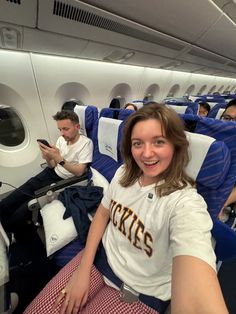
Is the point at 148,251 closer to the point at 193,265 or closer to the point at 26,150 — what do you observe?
the point at 193,265

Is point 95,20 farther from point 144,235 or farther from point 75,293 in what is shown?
point 75,293

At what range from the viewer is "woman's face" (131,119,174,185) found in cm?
89

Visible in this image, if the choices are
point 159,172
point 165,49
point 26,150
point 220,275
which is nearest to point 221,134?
point 159,172

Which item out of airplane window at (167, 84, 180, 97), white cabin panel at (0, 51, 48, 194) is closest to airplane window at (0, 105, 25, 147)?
white cabin panel at (0, 51, 48, 194)

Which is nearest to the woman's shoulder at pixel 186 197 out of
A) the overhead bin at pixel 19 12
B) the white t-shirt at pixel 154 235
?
the white t-shirt at pixel 154 235

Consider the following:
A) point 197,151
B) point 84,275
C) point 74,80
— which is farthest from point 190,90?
point 84,275

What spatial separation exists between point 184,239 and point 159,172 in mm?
327

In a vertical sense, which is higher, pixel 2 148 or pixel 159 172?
pixel 159 172

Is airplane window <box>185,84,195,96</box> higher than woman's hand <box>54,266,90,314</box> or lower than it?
higher

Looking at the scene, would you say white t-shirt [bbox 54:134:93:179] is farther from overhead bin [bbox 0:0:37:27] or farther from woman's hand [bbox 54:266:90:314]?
woman's hand [bbox 54:266:90:314]

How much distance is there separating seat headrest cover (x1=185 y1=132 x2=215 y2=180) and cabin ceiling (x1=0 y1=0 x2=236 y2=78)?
1206 mm

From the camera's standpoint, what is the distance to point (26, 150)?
310 centimetres

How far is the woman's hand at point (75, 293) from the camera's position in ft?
3.00

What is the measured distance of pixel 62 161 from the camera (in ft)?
7.04
